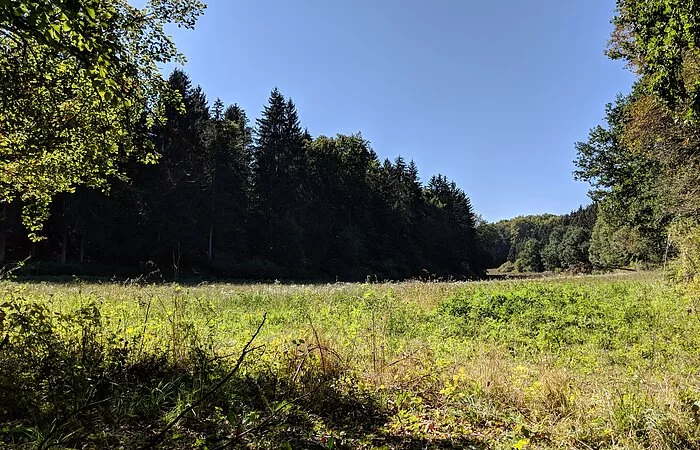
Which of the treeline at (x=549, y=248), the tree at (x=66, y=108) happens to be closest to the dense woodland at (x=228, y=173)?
the tree at (x=66, y=108)

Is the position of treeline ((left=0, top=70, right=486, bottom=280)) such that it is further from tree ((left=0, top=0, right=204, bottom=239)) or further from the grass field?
the grass field

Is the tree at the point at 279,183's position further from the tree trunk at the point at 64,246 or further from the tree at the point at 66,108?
the tree at the point at 66,108

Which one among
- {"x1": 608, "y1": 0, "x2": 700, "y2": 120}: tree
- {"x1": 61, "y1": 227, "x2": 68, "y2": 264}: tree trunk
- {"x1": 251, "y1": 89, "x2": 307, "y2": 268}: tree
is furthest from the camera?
{"x1": 251, "y1": 89, "x2": 307, "y2": 268}: tree

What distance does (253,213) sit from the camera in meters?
44.5

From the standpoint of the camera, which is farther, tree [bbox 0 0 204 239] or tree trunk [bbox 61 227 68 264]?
tree trunk [bbox 61 227 68 264]

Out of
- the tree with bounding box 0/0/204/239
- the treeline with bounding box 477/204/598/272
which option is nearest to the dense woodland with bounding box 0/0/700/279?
the tree with bounding box 0/0/204/239

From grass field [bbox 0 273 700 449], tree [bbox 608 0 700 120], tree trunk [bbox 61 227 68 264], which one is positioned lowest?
grass field [bbox 0 273 700 449]

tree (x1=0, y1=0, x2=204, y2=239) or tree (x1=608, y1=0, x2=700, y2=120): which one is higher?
tree (x1=608, y1=0, x2=700, y2=120)

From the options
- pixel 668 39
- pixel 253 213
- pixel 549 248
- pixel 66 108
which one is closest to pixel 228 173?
pixel 253 213

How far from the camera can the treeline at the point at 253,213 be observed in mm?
30625

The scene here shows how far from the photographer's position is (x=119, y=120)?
619cm

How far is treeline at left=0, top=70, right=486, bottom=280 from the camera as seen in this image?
3062cm

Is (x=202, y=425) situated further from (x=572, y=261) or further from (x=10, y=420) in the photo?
(x=572, y=261)

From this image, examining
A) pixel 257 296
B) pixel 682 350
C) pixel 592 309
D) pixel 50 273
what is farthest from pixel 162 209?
pixel 682 350
